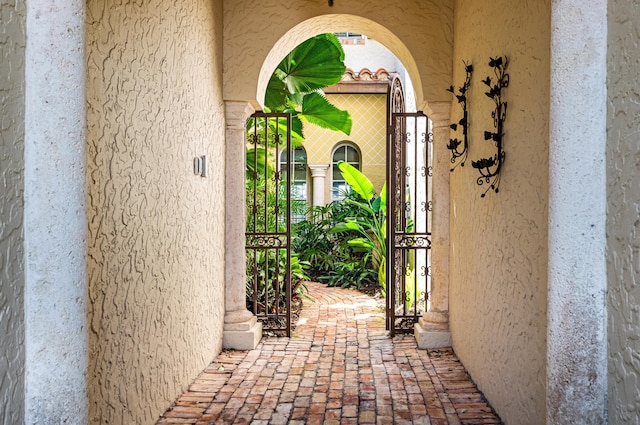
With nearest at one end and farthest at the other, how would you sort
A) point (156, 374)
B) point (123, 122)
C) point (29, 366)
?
1. point (29, 366)
2. point (123, 122)
3. point (156, 374)

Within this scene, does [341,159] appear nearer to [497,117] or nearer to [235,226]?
[235,226]

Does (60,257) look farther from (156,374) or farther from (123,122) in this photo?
(156,374)

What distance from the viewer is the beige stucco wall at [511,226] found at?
105 inches

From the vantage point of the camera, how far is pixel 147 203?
3.26m

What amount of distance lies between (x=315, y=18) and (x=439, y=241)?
259 cm

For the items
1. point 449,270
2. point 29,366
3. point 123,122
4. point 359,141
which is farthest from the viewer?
point 359,141

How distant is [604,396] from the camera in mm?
2039

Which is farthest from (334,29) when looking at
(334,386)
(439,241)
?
(334,386)

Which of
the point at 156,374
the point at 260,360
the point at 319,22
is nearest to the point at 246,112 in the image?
the point at 319,22

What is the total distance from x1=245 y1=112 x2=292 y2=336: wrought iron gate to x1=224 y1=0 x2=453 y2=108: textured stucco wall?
58cm

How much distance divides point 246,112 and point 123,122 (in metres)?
2.67

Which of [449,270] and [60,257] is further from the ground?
A: [60,257]

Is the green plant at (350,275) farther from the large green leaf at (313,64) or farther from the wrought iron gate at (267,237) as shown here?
the large green leaf at (313,64)

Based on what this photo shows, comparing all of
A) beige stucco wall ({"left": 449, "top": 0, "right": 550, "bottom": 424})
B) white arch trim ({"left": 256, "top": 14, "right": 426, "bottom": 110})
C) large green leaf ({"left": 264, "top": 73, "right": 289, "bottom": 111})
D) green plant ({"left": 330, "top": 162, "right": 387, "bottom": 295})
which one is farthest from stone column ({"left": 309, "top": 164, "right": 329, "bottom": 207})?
beige stucco wall ({"left": 449, "top": 0, "right": 550, "bottom": 424})
